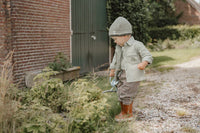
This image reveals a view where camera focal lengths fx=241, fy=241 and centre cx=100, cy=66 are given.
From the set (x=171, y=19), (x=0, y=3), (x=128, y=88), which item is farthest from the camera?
(x=171, y=19)

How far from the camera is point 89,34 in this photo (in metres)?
9.12

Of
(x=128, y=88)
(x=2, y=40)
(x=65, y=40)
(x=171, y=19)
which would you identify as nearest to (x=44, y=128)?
(x=128, y=88)

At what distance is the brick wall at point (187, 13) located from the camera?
948 inches

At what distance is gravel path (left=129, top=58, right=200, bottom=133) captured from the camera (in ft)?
12.2

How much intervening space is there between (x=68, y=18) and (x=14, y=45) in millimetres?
2587

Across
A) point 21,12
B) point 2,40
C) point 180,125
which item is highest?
point 21,12

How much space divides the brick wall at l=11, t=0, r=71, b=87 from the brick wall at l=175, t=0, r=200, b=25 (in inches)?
766

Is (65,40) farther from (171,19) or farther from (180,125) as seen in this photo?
(171,19)

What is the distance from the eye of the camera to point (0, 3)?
18.0ft

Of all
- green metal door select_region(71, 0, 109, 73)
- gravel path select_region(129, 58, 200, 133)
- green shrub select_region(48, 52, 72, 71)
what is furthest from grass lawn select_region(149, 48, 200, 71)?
green shrub select_region(48, 52, 72, 71)

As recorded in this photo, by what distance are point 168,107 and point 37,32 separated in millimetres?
3923

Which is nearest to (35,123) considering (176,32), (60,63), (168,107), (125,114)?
(125,114)

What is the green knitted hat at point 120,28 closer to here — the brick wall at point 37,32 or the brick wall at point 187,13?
the brick wall at point 37,32

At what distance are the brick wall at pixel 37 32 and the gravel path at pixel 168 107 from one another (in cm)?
289
